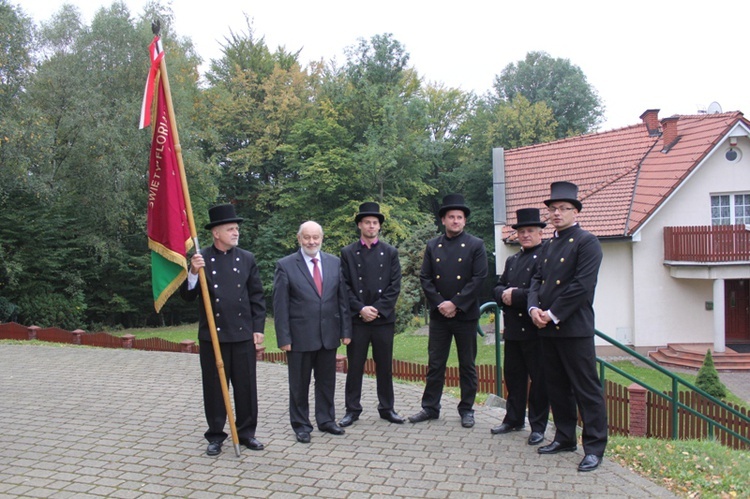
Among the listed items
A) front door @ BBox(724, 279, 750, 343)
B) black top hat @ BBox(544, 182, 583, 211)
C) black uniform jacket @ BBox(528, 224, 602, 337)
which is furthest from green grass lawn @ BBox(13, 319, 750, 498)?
front door @ BBox(724, 279, 750, 343)

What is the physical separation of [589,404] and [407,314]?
20906mm

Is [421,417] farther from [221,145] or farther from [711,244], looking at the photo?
[221,145]

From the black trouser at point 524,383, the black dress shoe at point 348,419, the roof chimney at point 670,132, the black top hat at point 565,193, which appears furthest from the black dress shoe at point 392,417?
the roof chimney at point 670,132

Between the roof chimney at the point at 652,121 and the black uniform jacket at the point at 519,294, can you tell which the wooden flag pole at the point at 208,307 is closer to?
the black uniform jacket at the point at 519,294

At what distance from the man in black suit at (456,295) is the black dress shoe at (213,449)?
195cm

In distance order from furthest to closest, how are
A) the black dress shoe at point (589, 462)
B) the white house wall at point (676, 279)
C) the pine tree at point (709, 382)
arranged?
the white house wall at point (676, 279) → the pine tree at point (709, 382) → the black dress shoe at point (589, 462)

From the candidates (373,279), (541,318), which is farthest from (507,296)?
(373,279)

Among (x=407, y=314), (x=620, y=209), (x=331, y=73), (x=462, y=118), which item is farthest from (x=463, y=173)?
(x=620, y=209)

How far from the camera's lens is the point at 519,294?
6.06 meters

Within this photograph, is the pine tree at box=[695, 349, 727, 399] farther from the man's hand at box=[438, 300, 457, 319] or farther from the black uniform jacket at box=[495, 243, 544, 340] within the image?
the man's hand at box=[438, 300, 457, 319]

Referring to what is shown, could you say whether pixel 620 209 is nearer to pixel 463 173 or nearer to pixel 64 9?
pixel 463 173

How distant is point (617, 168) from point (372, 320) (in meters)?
19.3

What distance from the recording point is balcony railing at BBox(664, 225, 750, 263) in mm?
20609

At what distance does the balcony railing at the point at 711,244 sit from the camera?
20609 mm
